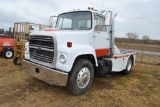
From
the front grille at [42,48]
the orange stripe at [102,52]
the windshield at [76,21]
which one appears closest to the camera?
the front grille at [42,48]

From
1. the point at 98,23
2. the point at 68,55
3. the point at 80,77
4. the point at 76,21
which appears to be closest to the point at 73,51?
the point at 68,55

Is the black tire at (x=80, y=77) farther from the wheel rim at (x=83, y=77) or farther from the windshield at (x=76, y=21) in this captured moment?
the windshield at (x=76, y=21)

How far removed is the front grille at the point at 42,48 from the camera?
4.80m

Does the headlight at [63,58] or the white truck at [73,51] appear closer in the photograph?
the headlight at [63,58]

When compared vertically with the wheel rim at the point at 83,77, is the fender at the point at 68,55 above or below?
above

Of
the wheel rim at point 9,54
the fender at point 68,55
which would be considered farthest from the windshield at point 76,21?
the wheel rim at point 9,54

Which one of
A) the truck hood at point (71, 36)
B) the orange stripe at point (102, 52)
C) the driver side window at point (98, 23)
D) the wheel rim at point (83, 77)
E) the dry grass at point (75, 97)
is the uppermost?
the driver side window at point (98, 23)

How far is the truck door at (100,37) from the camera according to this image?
580cm

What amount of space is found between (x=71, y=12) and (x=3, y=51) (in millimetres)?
6890

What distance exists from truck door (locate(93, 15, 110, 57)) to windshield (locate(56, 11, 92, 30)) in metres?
0.26

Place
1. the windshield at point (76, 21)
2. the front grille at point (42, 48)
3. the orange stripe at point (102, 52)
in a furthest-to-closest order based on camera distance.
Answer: the orange stripe at point (102, 52)
the windshield at point (76, 21)
the front grille at point (42, 48)

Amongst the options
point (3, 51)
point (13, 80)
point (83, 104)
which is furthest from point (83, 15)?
point (3, 51)

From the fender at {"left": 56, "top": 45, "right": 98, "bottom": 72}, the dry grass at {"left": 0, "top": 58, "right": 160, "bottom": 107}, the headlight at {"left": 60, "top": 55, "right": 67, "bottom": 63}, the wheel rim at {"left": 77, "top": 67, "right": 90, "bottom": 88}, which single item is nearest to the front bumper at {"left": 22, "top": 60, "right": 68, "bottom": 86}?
the fender at {"left": 56, "top": 45, "right": 98, "bottom": 72}

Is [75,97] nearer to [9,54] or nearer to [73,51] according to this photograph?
[73,51]
